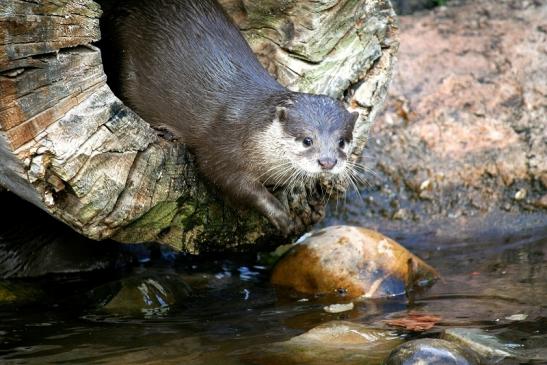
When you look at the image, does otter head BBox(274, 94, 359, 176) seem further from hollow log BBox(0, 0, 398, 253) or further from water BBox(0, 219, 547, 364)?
water BBox(0, 219, 547, 364)

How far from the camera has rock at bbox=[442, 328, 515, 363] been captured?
3.08 metres

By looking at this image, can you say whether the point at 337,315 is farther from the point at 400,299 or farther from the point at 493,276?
the point at 493,276

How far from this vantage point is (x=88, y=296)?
3.88 m

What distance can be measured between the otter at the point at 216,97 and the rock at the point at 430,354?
0.82 m

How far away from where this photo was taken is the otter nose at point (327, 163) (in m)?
3.40

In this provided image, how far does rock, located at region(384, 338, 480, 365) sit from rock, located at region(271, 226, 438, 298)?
924 millimetres

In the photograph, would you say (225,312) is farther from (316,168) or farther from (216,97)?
(216,97)

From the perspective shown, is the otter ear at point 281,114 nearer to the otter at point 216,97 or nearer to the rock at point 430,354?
the otter at point 216,97

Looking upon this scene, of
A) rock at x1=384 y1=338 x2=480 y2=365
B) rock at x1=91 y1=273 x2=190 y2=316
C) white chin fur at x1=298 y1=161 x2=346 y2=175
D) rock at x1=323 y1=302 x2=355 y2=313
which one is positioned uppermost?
white chin fur at x1=298 y1=161 x2=346 y2=175

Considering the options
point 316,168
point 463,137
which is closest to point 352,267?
point 316,168

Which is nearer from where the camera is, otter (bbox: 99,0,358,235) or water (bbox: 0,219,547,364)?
water (bbox: 0,219,547,364)

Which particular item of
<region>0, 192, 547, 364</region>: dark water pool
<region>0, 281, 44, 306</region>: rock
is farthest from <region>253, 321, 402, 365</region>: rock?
<region>0, 281, 44, 306</region>: rock

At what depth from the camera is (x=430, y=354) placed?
2.93 meters

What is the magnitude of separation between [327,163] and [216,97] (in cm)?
55
